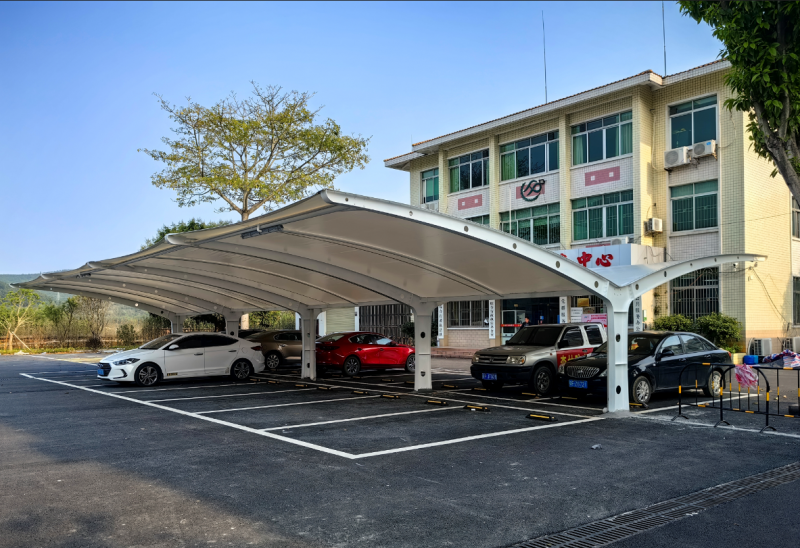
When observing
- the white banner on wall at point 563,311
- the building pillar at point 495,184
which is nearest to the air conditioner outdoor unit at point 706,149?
the white banner on wall at point 563,311

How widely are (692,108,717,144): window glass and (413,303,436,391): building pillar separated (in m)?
15.3

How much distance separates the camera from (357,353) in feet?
69.1

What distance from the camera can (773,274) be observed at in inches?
1007

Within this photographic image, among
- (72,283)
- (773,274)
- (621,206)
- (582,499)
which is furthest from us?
(621,206)

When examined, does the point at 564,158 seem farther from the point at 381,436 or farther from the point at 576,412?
the point at 381,436

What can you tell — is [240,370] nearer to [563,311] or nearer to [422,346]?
[422,346]

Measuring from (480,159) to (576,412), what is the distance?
23.2 m

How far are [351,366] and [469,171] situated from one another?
666 inches

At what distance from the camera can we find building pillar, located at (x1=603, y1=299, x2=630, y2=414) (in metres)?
12.2

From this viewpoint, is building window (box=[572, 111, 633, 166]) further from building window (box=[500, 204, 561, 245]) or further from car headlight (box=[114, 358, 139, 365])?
car headlight (box=[114, 358, 139, 365])

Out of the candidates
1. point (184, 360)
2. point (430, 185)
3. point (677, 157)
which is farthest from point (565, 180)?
point (184, 360)

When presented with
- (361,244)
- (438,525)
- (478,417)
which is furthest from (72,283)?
(438,525)

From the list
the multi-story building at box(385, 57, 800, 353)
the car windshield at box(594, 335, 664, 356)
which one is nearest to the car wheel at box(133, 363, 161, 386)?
the car windshield at box(594, 335, 664, 356)

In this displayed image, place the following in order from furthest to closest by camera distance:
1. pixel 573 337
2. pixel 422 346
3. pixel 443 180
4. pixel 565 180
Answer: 1. pixel 443 180
2. pixel 565 180
3. pixel 422 346
4. pixel 573 337
